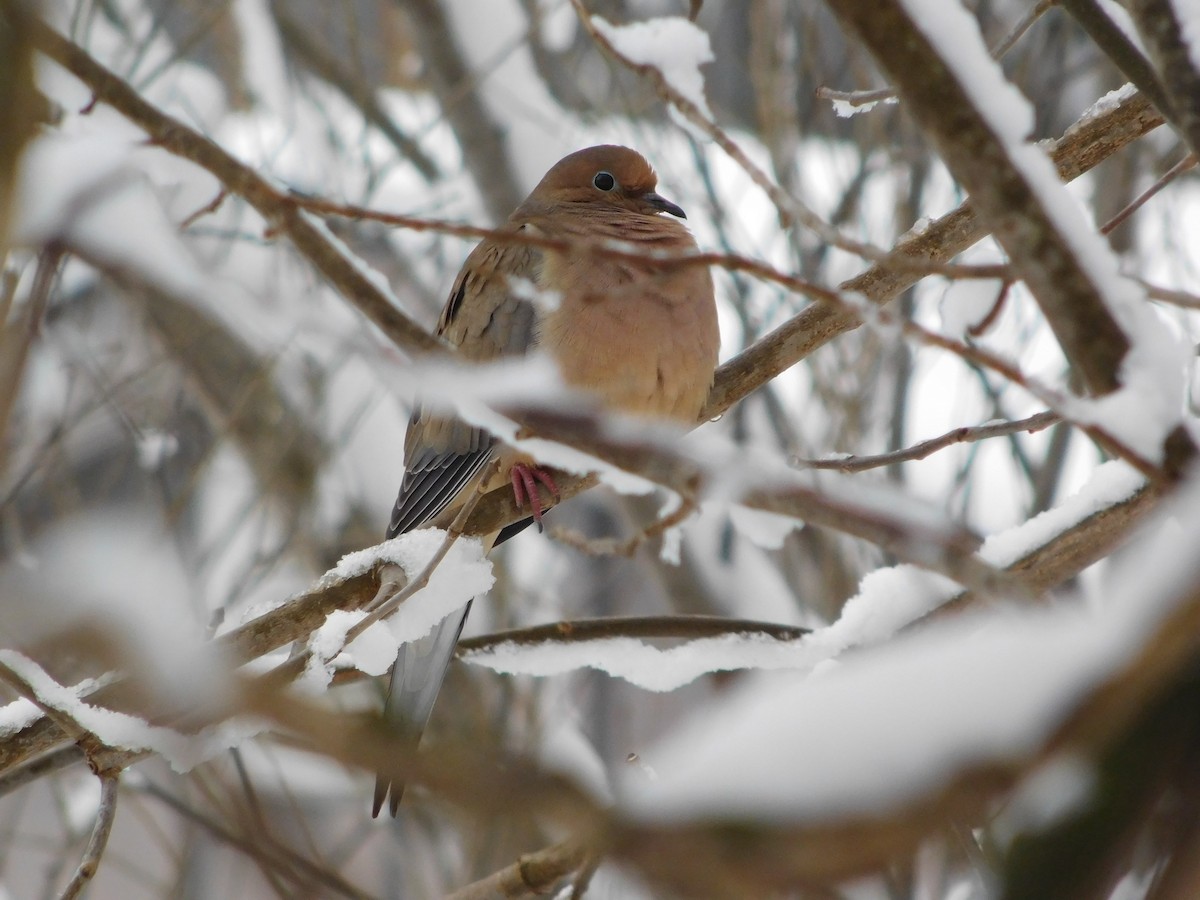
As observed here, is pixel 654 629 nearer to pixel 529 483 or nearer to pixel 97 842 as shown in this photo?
pixel 529 483

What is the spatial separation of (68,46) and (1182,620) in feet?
3.81

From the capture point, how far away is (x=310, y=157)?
4.90 m

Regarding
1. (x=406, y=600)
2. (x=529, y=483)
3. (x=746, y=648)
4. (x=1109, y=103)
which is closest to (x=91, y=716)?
(x=406, y=600)

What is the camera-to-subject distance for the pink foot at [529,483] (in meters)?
2.87

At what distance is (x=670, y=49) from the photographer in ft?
5.52

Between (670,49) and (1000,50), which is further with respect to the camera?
(1000,50)

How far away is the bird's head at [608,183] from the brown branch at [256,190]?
2.28 metres

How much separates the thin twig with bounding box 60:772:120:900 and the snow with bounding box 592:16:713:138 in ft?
4.14

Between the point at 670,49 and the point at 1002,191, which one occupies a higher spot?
the point at 670,49

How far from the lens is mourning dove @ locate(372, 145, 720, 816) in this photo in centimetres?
295

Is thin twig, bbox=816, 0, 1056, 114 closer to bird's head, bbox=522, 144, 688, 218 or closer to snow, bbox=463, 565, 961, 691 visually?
snow, bbox=463, 565, 961, 691

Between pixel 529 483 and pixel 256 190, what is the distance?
1748 millimetres

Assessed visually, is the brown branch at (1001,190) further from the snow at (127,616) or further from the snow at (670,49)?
the snow at (127,616)

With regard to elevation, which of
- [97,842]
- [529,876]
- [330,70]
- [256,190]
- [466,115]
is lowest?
[529,876]
